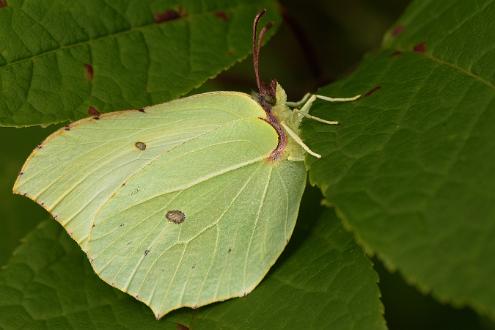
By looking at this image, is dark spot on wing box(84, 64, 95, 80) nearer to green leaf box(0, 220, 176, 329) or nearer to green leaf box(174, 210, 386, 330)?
green leaf box(0, 220, 176, 329)

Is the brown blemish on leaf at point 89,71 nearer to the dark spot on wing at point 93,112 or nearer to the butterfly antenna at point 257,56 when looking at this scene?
the dark spot on wing at point 93,112

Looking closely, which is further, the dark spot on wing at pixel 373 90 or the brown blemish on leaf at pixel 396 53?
the brown blemish on leaf at pixel 396 53

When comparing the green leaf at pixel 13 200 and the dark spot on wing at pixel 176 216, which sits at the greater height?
the green leaf at pixel 13 200

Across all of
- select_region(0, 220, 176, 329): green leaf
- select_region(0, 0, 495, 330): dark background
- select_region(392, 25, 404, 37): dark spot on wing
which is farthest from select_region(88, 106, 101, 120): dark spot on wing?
select_region(392, 25, 404, 37): dark spot on wing

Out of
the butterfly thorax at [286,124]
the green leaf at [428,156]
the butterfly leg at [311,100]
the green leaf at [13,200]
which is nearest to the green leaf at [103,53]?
the butterfly thorax at [286,124]

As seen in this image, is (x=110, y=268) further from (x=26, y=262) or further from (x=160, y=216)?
(x=26, y=262)
